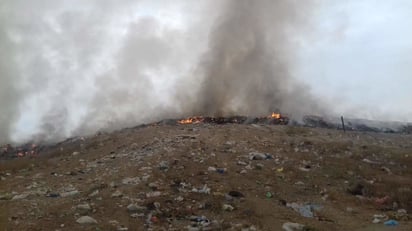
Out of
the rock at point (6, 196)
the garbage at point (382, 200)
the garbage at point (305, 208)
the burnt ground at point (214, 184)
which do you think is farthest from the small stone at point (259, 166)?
the rock at point (6, 196)

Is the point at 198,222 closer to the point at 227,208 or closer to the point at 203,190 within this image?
the point at 227,208

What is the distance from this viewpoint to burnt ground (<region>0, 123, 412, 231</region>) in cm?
703

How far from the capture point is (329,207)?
26.2ft

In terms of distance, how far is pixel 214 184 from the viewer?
879cm

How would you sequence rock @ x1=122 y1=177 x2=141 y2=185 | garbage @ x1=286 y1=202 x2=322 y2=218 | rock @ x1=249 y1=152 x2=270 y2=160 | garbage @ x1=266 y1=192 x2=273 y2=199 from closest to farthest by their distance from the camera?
garbage @ x1=286 y1=202 x2=322 y2=218 < garbage @ x1=266 y1=192 x2=273 y2=199 < rock @ x1=122 y1=177 x2=141 y2=185 < rock @ x1=249 y1=152 x2=270 y2=160

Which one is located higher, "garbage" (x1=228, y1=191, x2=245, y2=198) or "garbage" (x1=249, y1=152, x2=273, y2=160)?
"garbage" (x1=249, y1=152, x2=273, y2=160)

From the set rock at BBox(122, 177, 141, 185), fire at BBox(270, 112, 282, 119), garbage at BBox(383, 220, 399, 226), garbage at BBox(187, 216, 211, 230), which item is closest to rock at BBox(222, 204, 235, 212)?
garbage at BBox(187, 216, 211, 230)

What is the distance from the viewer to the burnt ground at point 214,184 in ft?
23.1

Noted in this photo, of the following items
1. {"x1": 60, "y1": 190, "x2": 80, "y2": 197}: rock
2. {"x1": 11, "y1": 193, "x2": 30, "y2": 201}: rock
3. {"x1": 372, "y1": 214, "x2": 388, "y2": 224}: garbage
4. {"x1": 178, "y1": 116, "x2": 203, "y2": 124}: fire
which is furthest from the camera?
{"x1": 178, "y1": 116, "x2": 203, "y2": 124}: fire

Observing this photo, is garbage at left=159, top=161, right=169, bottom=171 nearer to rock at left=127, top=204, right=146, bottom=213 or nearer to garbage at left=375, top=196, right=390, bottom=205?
rock at left=127, top=204, right=146, bottom=213

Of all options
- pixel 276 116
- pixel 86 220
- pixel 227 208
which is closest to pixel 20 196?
pixel 86 220

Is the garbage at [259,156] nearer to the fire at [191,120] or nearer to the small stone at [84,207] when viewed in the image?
the small stone at [84,207]

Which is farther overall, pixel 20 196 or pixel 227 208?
pixel 20 196

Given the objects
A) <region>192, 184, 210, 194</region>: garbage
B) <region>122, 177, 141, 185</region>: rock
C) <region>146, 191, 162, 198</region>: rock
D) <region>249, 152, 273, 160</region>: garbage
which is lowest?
A: <region>146, 191, 162, 198</region>: rock
